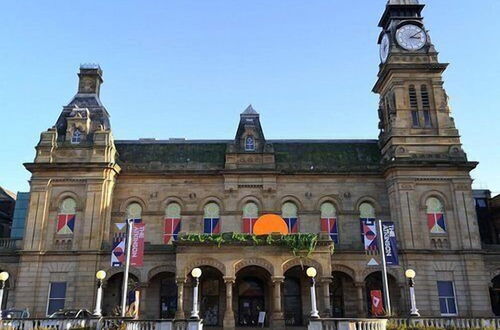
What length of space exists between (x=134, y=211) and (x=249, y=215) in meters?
9.18

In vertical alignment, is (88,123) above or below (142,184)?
above

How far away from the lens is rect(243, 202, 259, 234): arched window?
37.1 m

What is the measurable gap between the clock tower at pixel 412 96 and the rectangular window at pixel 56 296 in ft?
87.1

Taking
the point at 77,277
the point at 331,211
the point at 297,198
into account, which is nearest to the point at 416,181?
the point at 331,211

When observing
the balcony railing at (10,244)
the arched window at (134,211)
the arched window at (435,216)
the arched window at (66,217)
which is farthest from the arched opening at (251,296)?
the balcony railing at (10,244)

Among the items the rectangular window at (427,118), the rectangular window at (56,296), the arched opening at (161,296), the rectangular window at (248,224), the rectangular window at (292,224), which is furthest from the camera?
the rectangular window at (427,118)

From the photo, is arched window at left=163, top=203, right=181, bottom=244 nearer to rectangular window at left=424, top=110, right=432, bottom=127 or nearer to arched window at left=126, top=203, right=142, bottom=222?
arched window at left=126, top=203, right=142, bottom=222

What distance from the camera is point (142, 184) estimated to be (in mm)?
38250

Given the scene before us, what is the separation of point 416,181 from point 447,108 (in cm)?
749

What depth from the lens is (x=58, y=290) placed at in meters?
34.1

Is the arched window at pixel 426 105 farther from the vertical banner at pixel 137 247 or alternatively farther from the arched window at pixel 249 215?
the vertical banner at pixel 137 247

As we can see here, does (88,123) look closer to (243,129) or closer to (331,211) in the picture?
(243,129)

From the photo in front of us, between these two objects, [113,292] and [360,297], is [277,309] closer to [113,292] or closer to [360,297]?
[360,297]

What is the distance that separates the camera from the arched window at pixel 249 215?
3713 centimetres
